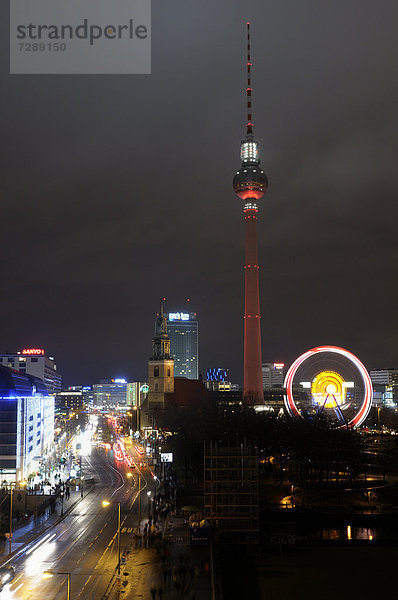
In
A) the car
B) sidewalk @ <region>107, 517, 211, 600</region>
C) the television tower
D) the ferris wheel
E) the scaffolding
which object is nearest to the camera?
sidewalk @ <region>107, 517, 211, 600</region>

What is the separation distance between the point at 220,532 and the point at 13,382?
35856 mm

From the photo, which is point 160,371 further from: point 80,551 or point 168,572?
point 168,572

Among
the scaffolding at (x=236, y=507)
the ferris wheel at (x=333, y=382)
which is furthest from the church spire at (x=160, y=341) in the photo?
the scaffolding at (x=236, y=507)

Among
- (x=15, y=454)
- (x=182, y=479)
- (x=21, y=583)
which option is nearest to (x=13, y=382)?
(x=15, y=454)

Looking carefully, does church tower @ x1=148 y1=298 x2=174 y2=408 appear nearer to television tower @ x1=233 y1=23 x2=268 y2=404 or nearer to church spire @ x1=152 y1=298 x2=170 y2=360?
church spire @ x1=152 y1=298 x2=170 y2=360

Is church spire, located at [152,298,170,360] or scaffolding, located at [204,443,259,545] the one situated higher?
church spire, located at [152,298,170,360]

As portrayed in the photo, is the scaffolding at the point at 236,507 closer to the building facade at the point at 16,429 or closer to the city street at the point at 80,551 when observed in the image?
the city street at the point at 80,551

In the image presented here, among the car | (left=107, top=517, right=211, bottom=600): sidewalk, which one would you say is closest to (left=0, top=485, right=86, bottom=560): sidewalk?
the car

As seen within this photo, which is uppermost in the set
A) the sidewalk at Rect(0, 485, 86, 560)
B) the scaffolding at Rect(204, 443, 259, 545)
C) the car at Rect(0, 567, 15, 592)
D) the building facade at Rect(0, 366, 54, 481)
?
the building facade at Rect(0, 366, 54, 481)

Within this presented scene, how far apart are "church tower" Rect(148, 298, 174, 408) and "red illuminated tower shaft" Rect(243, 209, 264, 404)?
24.9 metres

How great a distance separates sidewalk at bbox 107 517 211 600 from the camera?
3434 cm

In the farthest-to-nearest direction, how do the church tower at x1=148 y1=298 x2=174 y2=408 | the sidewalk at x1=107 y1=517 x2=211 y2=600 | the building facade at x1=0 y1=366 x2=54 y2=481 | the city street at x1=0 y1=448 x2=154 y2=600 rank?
the church tower at x1=148 y1=298 x2=174 y2=408 → the building facade at x1=0 y1=366 x2=54 y2=481 → the city street at x1=0 y1=448 x2=154 y2=600 → the sidewalk at x1=107 y1=517 x2=211 y2=600

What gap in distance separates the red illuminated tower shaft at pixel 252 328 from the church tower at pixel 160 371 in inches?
980

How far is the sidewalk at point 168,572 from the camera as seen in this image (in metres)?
34.3
